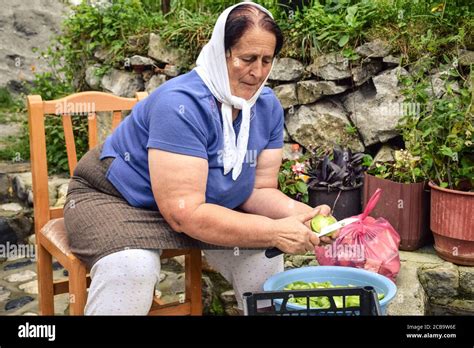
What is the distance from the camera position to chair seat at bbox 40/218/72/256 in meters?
2.35

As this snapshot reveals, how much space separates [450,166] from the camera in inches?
130

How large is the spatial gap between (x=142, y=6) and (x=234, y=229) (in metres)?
3.99

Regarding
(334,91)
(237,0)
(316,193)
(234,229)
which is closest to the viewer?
(234,229)

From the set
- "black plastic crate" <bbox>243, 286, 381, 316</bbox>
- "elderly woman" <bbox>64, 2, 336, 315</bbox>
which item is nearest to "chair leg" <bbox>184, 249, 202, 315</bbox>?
"elderly woman" <bbox>64, 2, 336, 315</bbox>

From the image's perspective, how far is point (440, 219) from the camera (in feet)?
10.7

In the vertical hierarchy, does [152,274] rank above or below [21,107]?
below

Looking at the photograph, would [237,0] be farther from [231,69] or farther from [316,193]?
[231,69]

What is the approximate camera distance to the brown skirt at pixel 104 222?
81.8 inches

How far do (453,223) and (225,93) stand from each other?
1.61 metres

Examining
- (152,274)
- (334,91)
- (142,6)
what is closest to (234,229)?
(152,274)

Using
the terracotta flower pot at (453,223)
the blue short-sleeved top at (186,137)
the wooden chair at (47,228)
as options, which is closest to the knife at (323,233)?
the blue short-sleeved top at (186,137)

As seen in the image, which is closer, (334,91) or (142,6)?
(334,91)

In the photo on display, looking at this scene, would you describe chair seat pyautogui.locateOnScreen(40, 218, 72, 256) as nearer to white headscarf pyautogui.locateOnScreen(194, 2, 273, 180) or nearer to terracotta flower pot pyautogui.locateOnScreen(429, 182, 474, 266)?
white headscarf pyautogui.locateOnScreen(194, 2, 273, 180)
